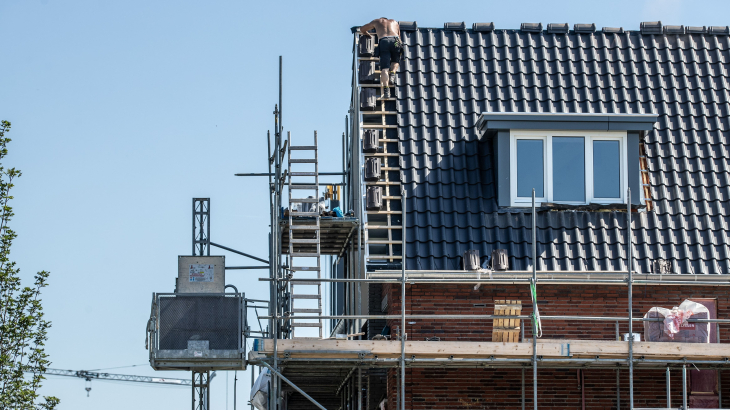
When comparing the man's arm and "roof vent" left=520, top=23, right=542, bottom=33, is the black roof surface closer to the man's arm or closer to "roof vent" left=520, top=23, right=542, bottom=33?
"roof vent" left=520, top=23, right=542, bottom=33

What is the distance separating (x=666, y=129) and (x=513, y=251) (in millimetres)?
4380

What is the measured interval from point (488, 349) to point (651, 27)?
29.1ft

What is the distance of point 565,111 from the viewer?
21.8 metres

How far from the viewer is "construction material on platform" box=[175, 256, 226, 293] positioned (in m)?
19.8

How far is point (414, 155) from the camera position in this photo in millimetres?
21094

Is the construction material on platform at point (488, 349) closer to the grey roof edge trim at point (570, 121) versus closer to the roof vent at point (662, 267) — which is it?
the roof vent at point (662, 267)

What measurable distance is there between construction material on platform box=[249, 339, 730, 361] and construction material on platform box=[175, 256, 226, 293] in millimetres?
2022

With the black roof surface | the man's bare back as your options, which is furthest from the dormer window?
the man's bare back

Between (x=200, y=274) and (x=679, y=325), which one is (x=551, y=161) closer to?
(x=679, y=325)

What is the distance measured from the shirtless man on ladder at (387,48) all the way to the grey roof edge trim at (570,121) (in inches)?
85.1

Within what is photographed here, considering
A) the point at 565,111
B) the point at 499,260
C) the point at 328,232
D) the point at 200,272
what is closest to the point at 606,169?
the point at 565,111

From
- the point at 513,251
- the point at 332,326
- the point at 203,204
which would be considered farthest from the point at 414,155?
the point at 332,326

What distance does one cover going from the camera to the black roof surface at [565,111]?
65.8ft

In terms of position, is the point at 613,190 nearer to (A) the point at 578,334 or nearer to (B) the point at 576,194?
(B) the point at 576,194
